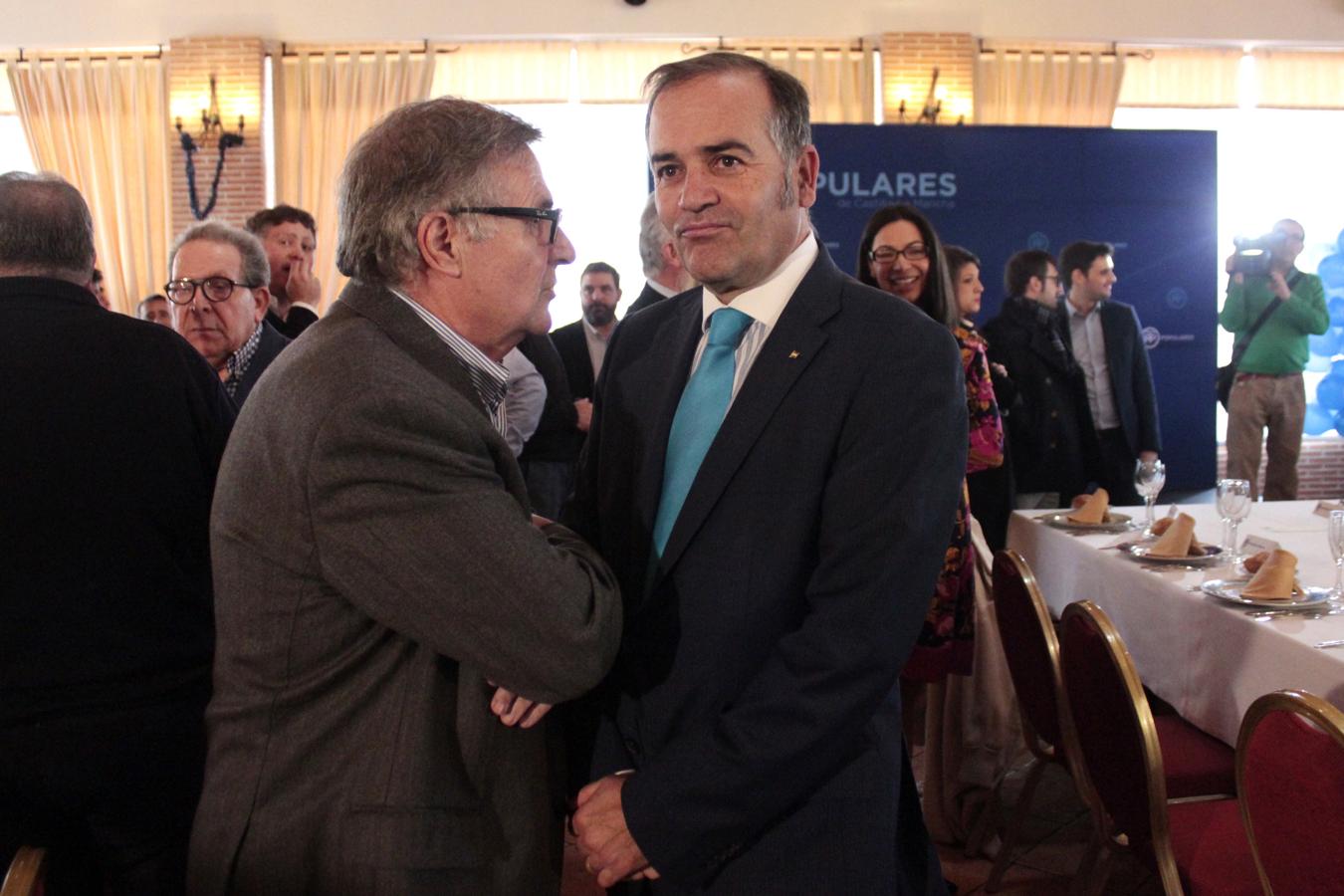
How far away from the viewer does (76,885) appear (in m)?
1.85

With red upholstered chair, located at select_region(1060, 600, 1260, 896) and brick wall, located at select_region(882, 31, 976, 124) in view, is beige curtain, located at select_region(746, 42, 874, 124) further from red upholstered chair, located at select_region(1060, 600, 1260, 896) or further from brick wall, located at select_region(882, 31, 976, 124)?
red upholstered chair, located at select_region(1060, 600, 1260, 896)

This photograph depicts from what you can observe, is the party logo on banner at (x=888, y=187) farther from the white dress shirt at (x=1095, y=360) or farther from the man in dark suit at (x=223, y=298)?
the man in dark suit at (x=223, y=298)

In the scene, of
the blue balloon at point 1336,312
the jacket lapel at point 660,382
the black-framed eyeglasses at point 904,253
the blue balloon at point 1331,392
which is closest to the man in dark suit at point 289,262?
the black-framed eyeglasses at point 904,253

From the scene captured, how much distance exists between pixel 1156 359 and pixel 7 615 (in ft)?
23.5

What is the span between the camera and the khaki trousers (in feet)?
26.6

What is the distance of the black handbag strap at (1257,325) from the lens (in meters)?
7.97

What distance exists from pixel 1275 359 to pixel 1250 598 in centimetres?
605

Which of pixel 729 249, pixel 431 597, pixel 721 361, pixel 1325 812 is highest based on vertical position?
pixel 729 249

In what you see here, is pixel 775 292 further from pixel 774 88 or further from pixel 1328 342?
pixel 1328 342

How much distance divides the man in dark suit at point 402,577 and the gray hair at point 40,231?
2.62ft

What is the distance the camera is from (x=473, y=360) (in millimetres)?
1434

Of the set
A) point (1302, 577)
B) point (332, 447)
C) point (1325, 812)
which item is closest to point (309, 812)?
point (332, 447)

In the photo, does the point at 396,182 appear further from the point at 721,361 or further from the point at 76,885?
the point at 76,885

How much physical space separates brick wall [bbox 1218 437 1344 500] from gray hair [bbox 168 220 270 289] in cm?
927
